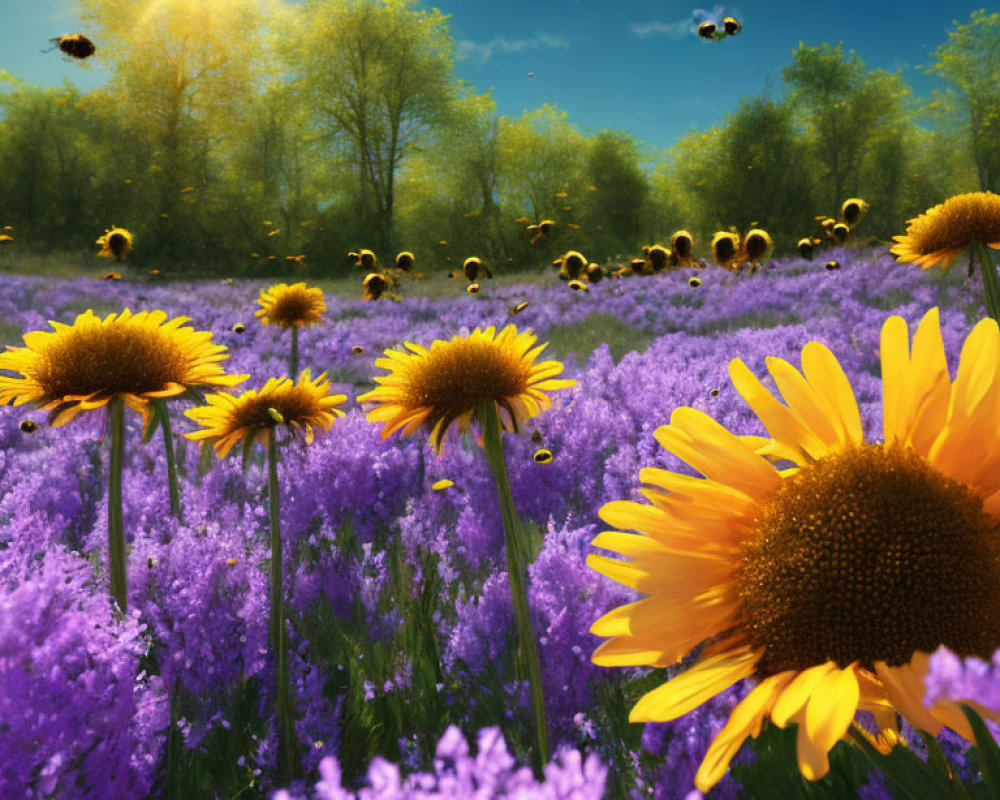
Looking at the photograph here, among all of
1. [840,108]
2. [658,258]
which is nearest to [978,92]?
[840,108]

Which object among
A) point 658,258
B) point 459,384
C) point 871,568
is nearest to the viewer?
point 871,568

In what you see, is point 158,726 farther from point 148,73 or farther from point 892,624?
point 148,73

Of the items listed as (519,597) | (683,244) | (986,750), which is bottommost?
(519,597)

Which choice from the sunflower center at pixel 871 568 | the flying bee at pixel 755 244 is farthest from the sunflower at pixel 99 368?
the flying bee at pixel 755 244

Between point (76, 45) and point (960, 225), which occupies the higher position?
point (76, 45)

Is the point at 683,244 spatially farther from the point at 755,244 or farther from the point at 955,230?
the point at 955,230

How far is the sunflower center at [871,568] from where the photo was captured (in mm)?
783

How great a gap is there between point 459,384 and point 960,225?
7.24 feet

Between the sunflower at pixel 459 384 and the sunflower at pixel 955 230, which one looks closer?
the sunflower at pixel 459 384

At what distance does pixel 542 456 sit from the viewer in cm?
316

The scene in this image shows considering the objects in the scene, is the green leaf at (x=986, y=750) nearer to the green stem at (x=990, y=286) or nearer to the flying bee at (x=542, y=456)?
the green stem at (x=990, y=286)

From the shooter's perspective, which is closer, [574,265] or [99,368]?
[99,368]

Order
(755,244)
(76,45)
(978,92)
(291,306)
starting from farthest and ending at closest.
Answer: (978,92), (755,244), (76,45), (291,306)

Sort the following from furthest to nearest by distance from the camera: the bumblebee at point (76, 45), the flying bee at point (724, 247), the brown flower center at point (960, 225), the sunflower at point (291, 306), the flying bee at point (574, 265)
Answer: the flying bee at point (574, 265)
the flying bee at point (724, 247)
the bumblebee at point (76, 45)
the sunflower at point (291, 306)
the brown flower center at point (960, 225)
